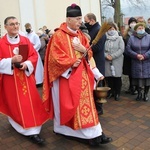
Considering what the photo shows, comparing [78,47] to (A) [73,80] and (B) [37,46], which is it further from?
(B) [37,46]

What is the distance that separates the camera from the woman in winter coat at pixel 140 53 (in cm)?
555

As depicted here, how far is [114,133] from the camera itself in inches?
167

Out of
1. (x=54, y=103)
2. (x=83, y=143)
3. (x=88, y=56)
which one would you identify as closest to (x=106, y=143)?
(x=83, y=143)

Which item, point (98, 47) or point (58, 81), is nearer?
point (58, 81)

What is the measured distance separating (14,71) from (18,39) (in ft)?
1.65

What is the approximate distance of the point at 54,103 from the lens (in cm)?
386

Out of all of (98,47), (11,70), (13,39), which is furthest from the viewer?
(98,47)

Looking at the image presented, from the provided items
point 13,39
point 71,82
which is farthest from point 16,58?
point 71,82

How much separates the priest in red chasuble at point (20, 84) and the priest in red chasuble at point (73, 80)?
35cm

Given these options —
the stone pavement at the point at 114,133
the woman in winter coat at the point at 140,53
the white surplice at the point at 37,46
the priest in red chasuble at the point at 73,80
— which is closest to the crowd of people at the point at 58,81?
the priest in red chasuble at the point at 73,80

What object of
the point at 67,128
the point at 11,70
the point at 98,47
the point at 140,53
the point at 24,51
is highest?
the point at 24,51

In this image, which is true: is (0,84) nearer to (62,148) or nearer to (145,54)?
(62,148)

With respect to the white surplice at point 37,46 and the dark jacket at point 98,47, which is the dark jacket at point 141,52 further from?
the white surplice at point 37,46

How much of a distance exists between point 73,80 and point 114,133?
1288 millimetres
